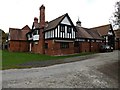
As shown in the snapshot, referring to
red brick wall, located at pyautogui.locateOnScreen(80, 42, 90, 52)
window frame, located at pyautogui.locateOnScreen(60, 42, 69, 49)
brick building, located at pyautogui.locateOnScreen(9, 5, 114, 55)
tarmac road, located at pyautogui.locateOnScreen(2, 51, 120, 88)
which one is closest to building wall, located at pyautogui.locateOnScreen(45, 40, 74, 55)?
brick building, located at pyautogui.locateOnScreen(9, 5, 114, 55)

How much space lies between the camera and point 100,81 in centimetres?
1209

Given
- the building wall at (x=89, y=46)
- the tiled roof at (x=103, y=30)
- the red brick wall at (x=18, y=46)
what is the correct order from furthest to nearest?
the tiled roof at (x=103, y=30)
the red brick wall at (x=18, y=46)
the building wall at (x=89, y=46)

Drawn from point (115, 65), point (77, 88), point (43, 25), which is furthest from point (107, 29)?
point (77, 88)

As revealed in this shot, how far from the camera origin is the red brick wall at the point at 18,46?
1460 inches

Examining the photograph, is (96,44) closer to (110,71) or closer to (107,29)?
(107,29)

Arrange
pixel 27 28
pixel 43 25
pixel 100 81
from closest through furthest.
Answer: pixel 100 81, pixel 43 25, pixel 27 28

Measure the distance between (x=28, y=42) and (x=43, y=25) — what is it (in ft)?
32.9

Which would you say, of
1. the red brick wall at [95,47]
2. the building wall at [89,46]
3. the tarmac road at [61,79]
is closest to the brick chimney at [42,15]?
the building wall at [89,46]

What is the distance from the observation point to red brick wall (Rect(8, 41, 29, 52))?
37094 mm

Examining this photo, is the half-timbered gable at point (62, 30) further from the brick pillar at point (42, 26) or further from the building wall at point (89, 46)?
the building wall at point (89, 46)

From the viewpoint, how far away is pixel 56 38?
26.8 meters

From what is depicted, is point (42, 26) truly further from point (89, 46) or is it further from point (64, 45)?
point (89, 46)

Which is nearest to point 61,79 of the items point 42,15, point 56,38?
point 56,38

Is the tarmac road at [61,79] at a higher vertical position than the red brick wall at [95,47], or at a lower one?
lower
